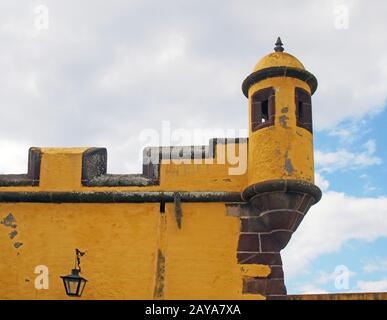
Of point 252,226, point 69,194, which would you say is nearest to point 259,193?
point 252,226

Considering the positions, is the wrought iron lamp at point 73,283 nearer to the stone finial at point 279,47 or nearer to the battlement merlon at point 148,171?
the battlement merlon at point 148,171

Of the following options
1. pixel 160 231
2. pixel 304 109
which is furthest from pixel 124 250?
pixel 304 109

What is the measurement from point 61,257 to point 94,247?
53 cm

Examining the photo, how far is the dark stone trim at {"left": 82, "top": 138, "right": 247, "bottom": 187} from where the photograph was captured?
1226 centimetres

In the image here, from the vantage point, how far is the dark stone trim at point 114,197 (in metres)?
12.0

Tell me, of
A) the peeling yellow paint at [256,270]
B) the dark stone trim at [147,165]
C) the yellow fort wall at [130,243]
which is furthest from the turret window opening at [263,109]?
the peeling yellow paint at [256,270]

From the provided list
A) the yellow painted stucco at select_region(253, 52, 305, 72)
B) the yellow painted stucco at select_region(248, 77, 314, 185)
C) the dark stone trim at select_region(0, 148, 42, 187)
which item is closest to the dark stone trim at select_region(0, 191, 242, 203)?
the dark stone trim at select_region(0, 148, 42, 187)

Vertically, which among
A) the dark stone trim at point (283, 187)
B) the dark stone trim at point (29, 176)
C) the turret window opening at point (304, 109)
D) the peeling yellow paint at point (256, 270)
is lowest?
the peeling yellow paint at point (256, 270)

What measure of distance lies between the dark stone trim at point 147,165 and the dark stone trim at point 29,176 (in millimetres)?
737

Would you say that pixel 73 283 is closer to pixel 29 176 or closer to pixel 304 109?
pixel 29 176

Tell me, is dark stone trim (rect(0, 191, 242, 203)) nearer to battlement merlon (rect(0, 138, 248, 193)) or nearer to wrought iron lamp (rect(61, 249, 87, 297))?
battlement merlon (rect(0, 138, 248, 193))
